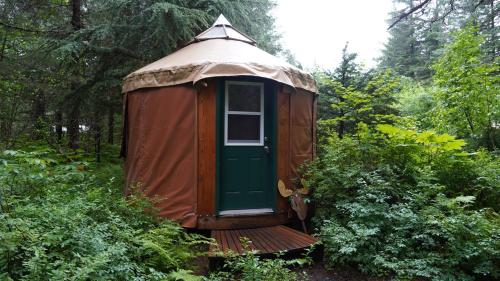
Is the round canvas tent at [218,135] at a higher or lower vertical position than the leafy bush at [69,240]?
higher

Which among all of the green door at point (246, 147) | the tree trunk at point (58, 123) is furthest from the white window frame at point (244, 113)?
the tree trunk at point (58, 123)

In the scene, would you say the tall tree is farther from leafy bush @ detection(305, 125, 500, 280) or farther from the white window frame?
the white window frame

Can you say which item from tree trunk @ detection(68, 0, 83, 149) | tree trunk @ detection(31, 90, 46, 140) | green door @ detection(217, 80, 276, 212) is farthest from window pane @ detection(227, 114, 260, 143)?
tree trunk @ detection(31, 90, 46, 140)

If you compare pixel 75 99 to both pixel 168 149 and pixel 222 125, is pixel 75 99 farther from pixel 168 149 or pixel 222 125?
pixel 222 125

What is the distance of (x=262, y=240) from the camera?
13.3ft

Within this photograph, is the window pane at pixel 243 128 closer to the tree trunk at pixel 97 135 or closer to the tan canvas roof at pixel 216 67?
the tan canvas roof at pixel 216 67

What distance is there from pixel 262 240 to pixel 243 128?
5.07 ft

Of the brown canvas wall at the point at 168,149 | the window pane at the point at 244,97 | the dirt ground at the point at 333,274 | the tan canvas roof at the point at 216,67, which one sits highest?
the tan canvas roof at the point at 216,67

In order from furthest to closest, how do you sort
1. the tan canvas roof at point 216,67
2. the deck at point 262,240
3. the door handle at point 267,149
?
1. the door handle at point 267,149
2. the tan canvas roof at point 216,67
3. the deck at point 262,240

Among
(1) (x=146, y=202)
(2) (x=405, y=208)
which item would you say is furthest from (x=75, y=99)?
(2) (x=405, y=208)

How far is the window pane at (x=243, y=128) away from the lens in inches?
186

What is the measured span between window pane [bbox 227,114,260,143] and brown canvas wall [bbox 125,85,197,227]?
20.2 inches

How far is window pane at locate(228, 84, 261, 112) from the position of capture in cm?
472

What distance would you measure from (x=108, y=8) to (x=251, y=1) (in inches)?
124
